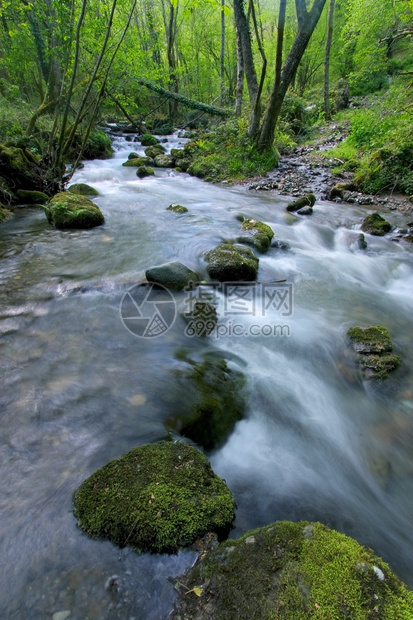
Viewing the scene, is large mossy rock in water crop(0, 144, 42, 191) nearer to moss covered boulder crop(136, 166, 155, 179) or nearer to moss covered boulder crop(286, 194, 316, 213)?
moss covered boulder crop(136, 166, 155, 179)

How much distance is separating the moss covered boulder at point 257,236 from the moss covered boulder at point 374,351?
9.41ft

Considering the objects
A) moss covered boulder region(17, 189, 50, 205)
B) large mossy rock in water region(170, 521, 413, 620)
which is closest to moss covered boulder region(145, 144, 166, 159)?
moss covered boulder region(17, 189, 50, 205)

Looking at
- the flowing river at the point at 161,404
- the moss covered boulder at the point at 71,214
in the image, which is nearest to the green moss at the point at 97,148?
the moss covered boulder at the point at 71,214

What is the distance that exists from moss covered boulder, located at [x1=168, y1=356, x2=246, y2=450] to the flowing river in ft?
0.35

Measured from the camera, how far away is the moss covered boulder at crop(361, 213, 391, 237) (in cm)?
733

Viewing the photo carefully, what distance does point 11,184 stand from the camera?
8.29 metres

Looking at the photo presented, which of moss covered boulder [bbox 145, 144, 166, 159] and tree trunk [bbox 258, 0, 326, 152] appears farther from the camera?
moss covered boulder [bbox 145, 144, 166, 159]

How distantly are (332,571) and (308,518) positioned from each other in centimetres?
85

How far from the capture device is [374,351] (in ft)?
12.4

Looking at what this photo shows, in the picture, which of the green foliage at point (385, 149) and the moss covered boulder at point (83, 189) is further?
the moss covered boulder at point (83, 189)

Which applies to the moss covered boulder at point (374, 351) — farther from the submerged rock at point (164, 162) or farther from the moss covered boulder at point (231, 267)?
the submerged rock at point (164, 162)

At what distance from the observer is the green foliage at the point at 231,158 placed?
12.3 metres

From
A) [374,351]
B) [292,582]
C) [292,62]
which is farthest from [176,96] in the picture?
[292,582]

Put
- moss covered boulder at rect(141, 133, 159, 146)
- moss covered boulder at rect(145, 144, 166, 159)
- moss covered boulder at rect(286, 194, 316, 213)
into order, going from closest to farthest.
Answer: moss covered boulder at rect(286, 194, 316, 213) → moss covered boulder at rect(145, 144, 166, 159) → moss covered boulder at rect(141, 133, 159, 146)
